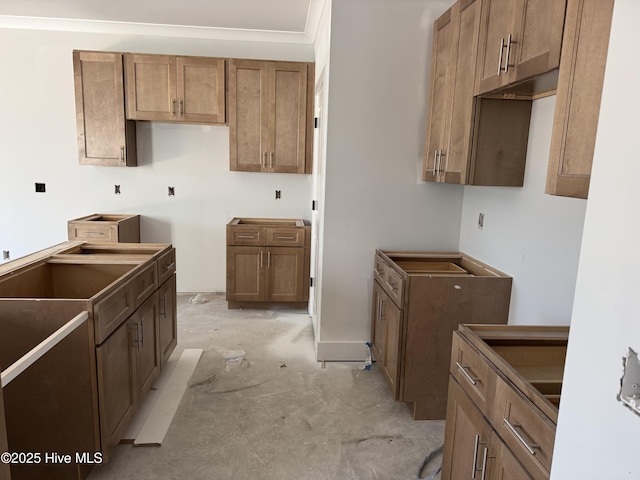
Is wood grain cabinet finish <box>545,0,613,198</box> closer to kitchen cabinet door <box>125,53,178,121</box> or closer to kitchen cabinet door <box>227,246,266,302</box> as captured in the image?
kitchen cabinet door <box>227,246,266,302</box>

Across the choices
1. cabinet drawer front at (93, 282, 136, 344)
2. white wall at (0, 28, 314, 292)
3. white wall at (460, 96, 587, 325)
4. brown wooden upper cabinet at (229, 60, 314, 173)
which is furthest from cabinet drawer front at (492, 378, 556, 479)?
white wall at (0, 28, 314, 292)

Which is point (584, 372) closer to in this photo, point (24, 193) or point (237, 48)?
point (237, 48)

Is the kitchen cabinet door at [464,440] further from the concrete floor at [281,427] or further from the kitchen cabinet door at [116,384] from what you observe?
the kitchen cabinet door at [116,384]

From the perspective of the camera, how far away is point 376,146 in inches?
116

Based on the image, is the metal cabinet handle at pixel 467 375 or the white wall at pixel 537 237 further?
the white wall at pixel 537 237

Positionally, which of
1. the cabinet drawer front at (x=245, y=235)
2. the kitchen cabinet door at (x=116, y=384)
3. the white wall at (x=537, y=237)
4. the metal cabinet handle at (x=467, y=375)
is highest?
the white wall at (x=537, y=237)

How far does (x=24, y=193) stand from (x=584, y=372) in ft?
17.0

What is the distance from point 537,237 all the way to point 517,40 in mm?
914

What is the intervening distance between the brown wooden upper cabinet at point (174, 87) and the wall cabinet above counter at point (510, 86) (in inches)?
87.8

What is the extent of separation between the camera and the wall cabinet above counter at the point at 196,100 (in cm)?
405

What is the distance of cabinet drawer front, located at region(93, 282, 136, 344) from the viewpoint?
178cm

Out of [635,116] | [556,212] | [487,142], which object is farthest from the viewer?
[487,142]

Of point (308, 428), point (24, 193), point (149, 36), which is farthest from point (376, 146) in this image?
point (24, 193)

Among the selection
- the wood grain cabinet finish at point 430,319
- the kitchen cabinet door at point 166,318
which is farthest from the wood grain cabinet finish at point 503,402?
the kitchen cabinet door at point 166,318
